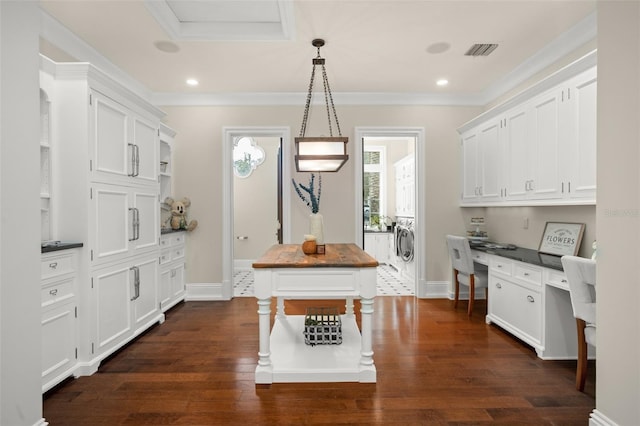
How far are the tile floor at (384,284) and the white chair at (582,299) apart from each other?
2715 millimetres

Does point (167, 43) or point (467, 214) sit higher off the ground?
point (167, 43)

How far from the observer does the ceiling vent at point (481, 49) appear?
332 cm

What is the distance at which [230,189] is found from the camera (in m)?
4.79

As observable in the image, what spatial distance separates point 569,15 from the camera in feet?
9.20

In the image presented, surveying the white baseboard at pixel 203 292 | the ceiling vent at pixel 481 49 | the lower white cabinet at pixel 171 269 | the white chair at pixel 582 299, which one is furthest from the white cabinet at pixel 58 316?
the ceiling vent at pixel 481 49

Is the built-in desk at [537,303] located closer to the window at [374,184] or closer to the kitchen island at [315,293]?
the kitchen island at [315,293]

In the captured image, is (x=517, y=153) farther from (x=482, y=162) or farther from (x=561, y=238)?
(x=561, y=238)

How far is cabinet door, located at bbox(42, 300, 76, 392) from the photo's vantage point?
224 cm

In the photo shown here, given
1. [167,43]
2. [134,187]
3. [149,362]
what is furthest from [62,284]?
[167,43]

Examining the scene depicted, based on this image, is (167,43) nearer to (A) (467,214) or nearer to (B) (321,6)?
(B) (321,6)
